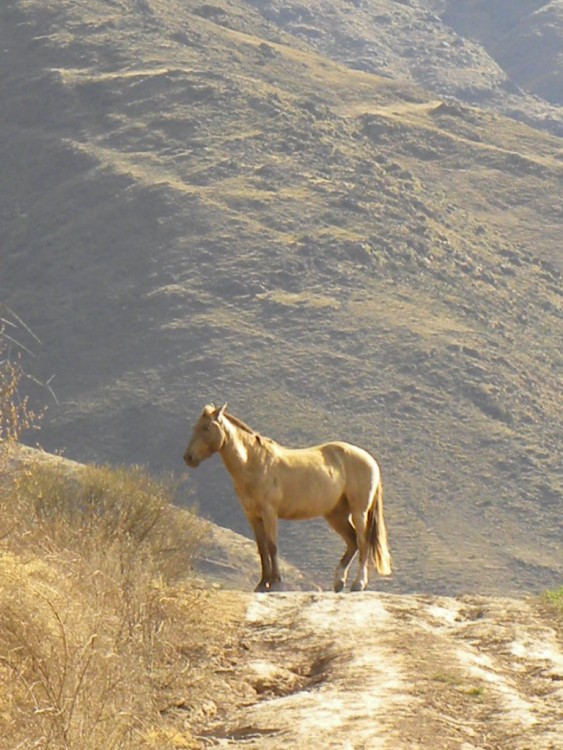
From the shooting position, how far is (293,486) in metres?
16.8

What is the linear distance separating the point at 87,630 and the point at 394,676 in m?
2.58

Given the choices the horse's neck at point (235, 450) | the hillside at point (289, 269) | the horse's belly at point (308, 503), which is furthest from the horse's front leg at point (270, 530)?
the hillside at point (289, 269)

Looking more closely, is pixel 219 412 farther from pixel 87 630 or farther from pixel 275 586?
pixel 87 630

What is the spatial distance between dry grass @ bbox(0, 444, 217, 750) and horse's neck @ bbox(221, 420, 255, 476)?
912 mm

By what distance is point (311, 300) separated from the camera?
291 ft

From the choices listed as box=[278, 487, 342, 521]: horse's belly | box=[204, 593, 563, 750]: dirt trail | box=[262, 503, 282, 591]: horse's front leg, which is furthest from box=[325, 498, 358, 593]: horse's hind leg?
box=[204, 593, 563, 750]: dirt trail

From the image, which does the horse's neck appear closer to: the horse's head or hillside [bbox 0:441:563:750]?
the horse's head

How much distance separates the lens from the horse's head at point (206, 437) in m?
16.5

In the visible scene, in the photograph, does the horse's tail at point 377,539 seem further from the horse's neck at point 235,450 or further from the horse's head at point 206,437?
the horse's head at point 206,437

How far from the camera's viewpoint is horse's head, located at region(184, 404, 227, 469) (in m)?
16.5

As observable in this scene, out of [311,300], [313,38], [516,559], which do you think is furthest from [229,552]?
[313,38]

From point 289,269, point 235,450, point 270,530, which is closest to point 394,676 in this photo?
point 270,530

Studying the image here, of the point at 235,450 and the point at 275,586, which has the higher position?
the point at 235,450

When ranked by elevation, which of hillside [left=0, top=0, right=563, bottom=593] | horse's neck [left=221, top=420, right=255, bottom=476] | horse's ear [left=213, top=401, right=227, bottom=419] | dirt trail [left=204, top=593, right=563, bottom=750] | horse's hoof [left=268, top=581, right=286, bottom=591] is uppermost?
dirt trail [left=204, top=593, right=563, bottom=750]
